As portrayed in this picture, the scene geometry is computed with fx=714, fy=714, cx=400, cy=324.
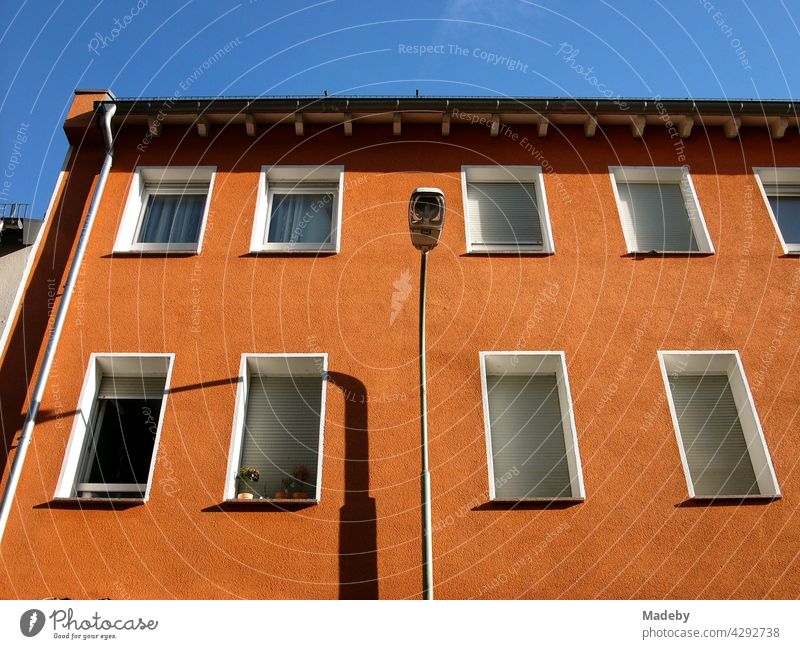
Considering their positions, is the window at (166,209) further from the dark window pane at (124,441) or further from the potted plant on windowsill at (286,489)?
the potted plant on windowsill at (286,489)

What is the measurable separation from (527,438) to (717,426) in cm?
256

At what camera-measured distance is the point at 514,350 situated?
388 inches

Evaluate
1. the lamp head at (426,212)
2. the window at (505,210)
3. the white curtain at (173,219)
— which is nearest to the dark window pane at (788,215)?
the window at (505,210)

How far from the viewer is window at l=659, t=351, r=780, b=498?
9047 mm

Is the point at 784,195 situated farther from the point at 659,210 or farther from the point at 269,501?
the point at 269,501

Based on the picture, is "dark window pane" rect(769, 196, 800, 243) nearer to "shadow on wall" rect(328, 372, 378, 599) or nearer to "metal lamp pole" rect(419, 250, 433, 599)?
"metal lamp pole" rect(419, 250, 433, 599)

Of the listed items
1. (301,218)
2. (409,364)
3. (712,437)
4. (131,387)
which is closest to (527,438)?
(409,364)

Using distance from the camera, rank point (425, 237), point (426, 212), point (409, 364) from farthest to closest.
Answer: point (409, 364)
point (425, 237)
point (426, 212)

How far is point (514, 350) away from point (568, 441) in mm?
1435

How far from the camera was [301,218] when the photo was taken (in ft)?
39.2

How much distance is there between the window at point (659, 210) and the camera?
450 inches

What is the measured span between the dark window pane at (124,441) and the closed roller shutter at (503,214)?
5.64 meters

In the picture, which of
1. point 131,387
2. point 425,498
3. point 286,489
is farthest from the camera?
point 131,387

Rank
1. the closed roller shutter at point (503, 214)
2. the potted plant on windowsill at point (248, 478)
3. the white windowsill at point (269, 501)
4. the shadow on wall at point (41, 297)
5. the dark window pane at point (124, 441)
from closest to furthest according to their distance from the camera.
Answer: the white windowsill at point (269, 501)
the potted plant on windowsill at point (248, 478)
the dark window pane at point (124, 441)
the shadow on wall at point (41, 297)
the closed roller shutter at point (503, 214)
